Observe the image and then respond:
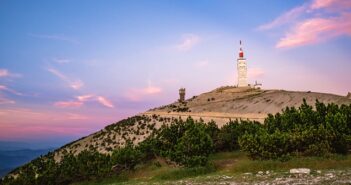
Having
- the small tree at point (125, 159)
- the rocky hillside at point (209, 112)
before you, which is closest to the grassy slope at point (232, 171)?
the small tree at point (125, 159)

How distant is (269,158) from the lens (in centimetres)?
3703

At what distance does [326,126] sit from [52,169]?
28.0m

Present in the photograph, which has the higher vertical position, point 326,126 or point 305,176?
point 326,126

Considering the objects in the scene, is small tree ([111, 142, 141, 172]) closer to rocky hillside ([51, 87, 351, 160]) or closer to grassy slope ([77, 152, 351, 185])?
grassy slope ([77, 152, 351, 185])

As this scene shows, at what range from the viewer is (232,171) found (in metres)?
35.4

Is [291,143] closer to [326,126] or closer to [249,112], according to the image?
[326,126]

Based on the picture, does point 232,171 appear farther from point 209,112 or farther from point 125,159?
point 209,112

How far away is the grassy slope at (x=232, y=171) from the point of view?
30484mm

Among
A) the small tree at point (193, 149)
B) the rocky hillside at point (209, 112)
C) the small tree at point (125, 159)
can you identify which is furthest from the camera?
the rocky hillside at point (209, 112)

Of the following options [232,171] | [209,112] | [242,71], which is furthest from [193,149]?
[242,71]

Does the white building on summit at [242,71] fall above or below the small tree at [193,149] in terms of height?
above

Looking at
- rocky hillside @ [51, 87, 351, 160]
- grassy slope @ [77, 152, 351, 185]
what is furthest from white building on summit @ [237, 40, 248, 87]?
grassy slope @ [77, 152, 351, 185]

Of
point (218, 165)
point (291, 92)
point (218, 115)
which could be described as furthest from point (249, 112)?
point (218, 165)

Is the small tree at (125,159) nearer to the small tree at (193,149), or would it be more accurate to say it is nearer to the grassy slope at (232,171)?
the grassy slope at (232,171)
